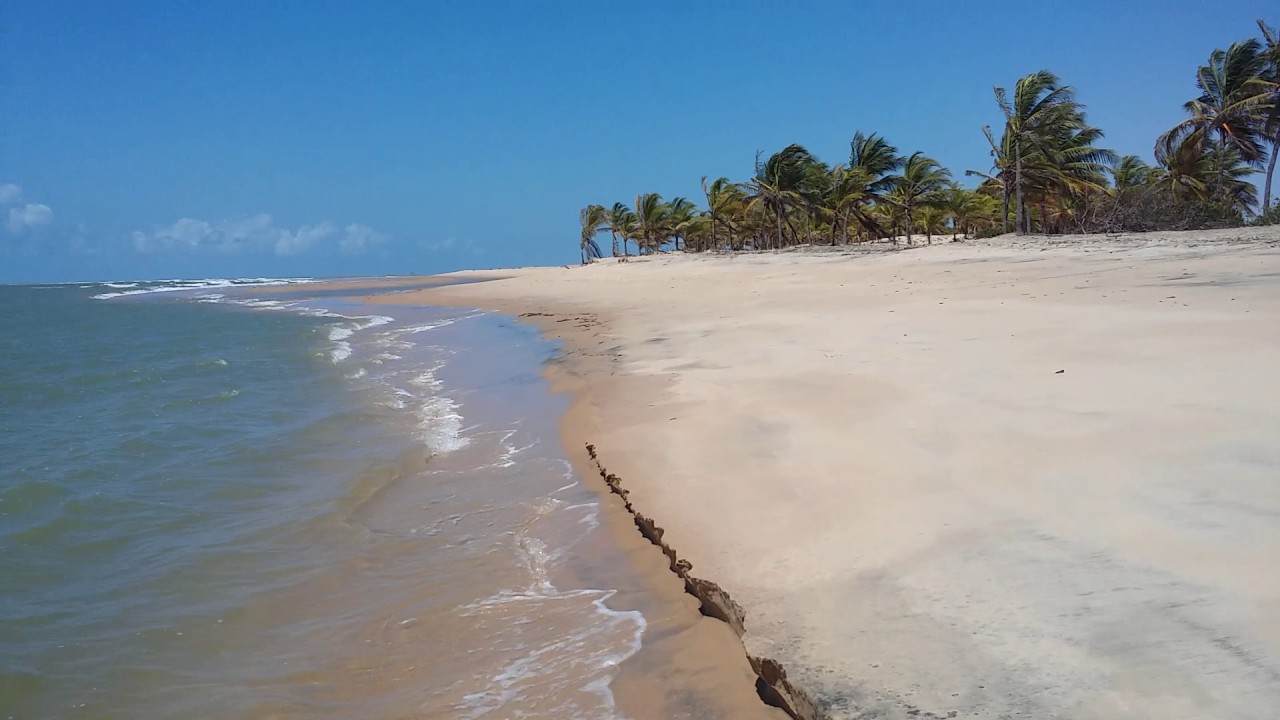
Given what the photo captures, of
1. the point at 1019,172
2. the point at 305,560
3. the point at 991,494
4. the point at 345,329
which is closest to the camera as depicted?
the point at 991,494

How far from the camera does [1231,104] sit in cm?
2738

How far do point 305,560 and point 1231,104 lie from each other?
114 ft

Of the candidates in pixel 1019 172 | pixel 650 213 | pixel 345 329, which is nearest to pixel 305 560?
pixel 345 329

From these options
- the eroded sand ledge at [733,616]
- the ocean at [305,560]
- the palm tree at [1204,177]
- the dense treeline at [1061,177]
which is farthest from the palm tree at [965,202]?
the eroded sand ledge at [733,616]

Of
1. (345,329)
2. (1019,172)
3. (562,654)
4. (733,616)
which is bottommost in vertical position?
(562,654)

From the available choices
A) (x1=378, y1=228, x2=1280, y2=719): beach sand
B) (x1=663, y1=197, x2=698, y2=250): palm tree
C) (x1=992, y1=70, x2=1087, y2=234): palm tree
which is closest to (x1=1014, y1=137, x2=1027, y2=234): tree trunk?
(x1=992, y1=70, x2=1087, y2=234): palm tree

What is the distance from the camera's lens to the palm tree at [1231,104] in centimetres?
2683

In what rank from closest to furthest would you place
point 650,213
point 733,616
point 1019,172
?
point 733,616 < point 1019,172 < point 650,213

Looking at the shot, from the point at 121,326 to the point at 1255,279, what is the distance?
104 feet

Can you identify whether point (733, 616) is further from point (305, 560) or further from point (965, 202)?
point (965, 202)

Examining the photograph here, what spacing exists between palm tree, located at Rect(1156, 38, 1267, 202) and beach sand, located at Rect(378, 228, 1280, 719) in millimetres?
22891

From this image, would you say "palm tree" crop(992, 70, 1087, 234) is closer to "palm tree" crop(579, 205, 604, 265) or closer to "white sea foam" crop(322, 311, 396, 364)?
"white sea foam" crop(322, 311, 396, 364)

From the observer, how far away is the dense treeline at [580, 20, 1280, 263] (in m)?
25.6

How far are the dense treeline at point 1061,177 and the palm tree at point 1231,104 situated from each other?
4cm
